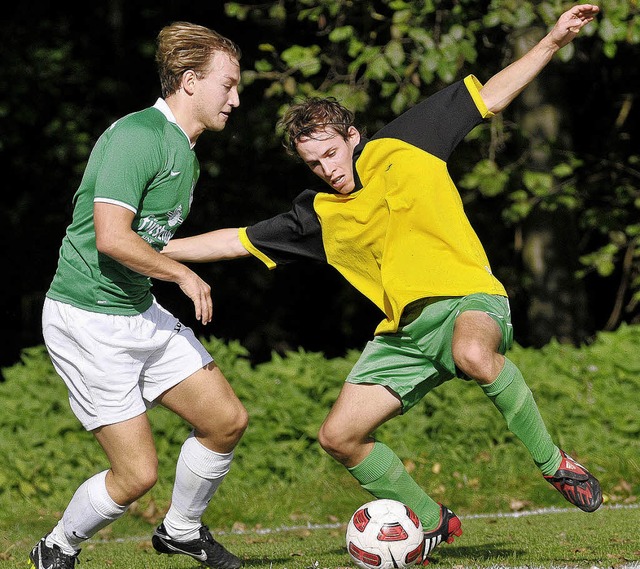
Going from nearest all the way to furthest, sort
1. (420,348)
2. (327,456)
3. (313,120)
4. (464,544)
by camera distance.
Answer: (420,348), (313,120), (464,544), (327,456)

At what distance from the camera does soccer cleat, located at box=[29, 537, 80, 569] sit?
17.0ft

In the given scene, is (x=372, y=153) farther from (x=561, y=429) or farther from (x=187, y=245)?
(x=561, y=429)

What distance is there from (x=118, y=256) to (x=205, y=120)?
85 cm

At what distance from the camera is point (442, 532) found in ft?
18.7

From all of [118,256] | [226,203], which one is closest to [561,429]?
[118,256]

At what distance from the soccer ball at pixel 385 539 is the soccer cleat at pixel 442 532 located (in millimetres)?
178

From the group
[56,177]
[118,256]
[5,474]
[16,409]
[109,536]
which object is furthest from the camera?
[56,177]

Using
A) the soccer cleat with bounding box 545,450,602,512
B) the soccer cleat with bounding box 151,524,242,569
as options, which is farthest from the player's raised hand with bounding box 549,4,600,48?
the soccer cleat with bounding box 151,524,242,569

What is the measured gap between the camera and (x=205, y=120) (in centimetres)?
525

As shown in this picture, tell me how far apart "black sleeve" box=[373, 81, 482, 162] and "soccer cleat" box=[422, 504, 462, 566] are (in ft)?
5.93

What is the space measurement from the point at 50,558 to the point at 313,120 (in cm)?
244

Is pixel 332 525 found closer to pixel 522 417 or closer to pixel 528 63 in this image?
pixel 522 417

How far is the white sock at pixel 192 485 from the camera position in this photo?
5520mm

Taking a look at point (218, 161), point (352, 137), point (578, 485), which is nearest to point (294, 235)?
point (352, 137)
